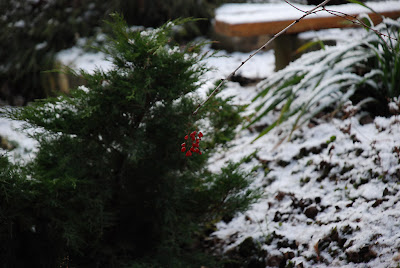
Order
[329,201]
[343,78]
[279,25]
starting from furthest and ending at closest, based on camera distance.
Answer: [279,25]
[343,78]
[329,201]

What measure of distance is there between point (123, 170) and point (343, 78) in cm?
150

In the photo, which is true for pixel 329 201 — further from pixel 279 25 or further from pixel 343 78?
pixel 279 25

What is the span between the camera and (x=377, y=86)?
2.36 meters

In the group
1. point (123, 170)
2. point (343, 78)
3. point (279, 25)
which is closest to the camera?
point (123, 170)

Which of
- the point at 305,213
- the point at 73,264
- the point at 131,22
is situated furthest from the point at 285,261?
the point at 131,22

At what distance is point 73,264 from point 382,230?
1312mm

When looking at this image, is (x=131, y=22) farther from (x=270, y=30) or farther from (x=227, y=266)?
(x=227, y=266)

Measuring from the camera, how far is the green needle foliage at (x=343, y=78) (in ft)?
7.55

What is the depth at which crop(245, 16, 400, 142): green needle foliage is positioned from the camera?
2.30 m

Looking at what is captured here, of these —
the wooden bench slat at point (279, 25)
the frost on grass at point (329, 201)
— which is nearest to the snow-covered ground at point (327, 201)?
the frost on grass at point (329, 201)

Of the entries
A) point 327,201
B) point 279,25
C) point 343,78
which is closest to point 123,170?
point 327,201

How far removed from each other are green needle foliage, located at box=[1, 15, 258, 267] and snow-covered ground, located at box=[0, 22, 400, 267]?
17 centimetres

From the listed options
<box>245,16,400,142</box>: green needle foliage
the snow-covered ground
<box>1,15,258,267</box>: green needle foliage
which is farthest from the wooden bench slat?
<box>1,15,258,267</box>: green needle foliage

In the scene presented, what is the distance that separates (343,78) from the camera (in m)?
→ 2.33
